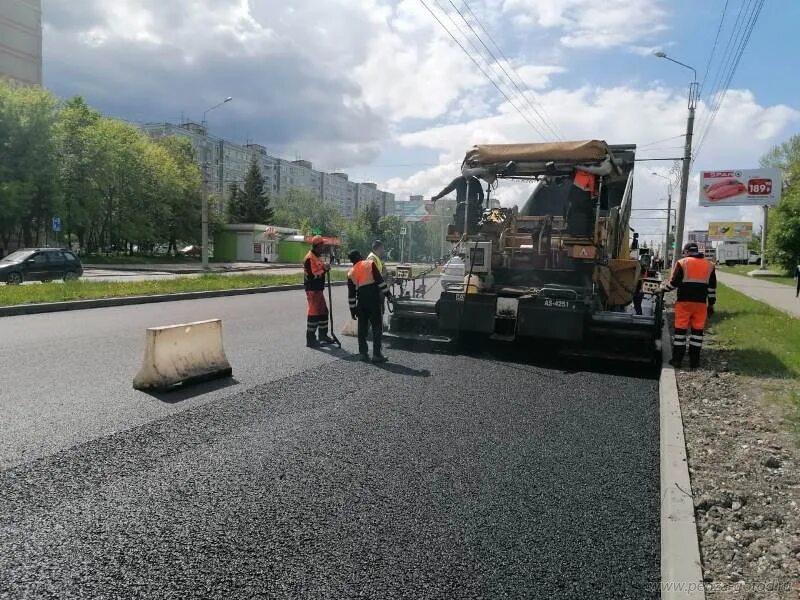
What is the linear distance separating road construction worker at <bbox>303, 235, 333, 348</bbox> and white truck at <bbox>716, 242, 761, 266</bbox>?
233 ft

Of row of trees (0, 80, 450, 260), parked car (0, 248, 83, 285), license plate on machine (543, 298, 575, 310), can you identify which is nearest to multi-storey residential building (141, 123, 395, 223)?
row of trees (0, 80, 450, 260)

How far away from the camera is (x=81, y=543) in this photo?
118 inches

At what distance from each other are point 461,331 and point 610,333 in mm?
2007

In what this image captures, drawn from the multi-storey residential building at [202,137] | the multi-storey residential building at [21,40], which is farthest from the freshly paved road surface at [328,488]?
the multi-storey residential building at [202,137]

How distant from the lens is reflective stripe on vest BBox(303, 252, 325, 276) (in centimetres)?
904

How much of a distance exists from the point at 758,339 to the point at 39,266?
22.1 m

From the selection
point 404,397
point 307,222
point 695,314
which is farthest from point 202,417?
point 307,222

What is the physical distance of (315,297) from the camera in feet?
29.4

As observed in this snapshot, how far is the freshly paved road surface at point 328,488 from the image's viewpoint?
2781mm

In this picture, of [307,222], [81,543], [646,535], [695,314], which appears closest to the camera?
[81,543]

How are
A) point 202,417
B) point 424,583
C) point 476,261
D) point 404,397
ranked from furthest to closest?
point 476,261 < point 404,397 < point 202,417 < point 424,583

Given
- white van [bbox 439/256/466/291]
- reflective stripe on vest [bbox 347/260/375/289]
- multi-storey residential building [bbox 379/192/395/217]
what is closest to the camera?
reflective stripe on vest [bbox 347/260/375/289]

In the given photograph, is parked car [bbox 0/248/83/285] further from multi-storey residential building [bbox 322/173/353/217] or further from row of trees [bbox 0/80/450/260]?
multi-storey residential building [bbox 322/173/353/217]

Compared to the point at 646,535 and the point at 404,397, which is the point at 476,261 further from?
the point at 646,535
